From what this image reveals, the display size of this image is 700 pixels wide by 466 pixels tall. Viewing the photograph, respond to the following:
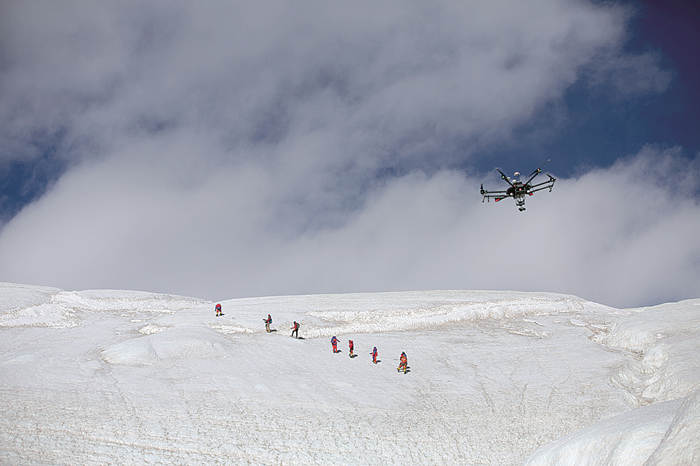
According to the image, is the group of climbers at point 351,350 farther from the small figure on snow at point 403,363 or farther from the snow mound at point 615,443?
the snow mound at point 615,443

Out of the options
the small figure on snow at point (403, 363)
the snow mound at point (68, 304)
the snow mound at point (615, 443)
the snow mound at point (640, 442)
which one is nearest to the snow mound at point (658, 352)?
the snow mound at point (640, 442)

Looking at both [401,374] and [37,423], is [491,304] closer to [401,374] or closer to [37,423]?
[401,374]

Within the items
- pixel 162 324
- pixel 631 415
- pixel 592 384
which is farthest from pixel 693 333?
pixel 162 324

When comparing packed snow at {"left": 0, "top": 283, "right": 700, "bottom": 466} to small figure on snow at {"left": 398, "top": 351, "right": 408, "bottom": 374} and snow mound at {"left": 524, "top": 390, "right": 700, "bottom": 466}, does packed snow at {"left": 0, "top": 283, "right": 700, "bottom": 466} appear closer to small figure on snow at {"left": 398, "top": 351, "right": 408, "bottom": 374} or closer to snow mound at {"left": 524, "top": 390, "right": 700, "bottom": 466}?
snow mound at {"left": 524, "top": 390, "right": 700, "bottom": 466}

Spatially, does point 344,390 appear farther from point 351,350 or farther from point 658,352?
point 658,352

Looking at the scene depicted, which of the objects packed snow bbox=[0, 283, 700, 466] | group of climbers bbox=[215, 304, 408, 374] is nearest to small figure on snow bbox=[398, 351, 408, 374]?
group of climbers bbox=[215, 304, 408, 374]

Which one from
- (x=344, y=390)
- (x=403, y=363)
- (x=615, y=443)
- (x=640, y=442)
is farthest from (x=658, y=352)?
(x=344, y=390)
